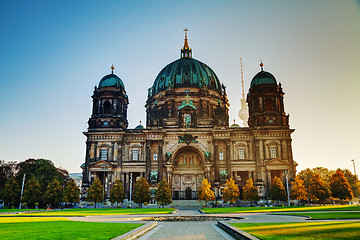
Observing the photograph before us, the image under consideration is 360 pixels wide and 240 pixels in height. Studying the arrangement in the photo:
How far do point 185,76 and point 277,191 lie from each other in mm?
37344

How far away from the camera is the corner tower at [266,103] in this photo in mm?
66438

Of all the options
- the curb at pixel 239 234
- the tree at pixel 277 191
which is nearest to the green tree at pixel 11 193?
the tree at pixel 277 191

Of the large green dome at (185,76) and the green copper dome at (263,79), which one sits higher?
the large green dome at (185,76)

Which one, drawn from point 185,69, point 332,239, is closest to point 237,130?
point 185,69

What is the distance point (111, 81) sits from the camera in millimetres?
70500

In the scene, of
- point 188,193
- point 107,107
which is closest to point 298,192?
point 188,193

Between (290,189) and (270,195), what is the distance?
479 centimetres

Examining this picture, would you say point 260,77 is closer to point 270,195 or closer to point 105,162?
point 270,195

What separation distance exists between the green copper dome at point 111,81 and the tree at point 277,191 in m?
38.9

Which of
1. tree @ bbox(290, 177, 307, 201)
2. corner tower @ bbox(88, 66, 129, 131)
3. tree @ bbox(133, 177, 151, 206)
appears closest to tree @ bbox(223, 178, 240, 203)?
tree @ bbox(290, 177, 307, 201)

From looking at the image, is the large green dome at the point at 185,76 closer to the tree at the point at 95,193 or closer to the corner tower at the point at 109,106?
the corner tower at the point at 109,106

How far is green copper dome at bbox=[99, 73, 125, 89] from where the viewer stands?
70125mm

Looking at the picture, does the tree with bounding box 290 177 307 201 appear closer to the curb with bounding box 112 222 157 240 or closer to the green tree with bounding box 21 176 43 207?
the curb with bounding box 112 222 157 240

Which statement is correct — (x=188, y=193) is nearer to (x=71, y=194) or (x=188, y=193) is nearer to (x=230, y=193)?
(x=230, y=193)
